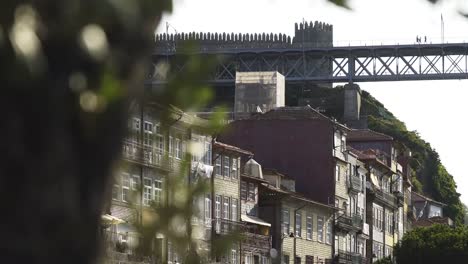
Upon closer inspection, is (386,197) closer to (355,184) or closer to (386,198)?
(386,198)

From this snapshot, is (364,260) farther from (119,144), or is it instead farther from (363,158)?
(119,144)

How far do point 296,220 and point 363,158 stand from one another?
17.2m

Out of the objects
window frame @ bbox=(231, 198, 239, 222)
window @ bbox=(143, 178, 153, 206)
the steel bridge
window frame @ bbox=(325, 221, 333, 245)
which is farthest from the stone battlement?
window @ bbox=(143, 178, 153, 206)

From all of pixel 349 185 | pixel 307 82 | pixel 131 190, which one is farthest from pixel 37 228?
pixel 307 82

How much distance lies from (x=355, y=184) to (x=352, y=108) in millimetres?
52859

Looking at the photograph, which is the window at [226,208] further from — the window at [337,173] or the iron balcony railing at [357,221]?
the iron balcony railing at [357,221]

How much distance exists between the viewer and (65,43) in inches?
135

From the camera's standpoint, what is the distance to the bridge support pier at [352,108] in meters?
143

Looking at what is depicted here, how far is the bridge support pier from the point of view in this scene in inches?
5615

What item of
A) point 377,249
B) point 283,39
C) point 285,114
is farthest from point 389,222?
point 283,39

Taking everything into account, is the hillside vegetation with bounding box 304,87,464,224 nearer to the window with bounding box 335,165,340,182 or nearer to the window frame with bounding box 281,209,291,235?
the window with bounding box 335,165,340,182

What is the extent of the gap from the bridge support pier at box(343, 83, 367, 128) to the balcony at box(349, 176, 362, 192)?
46689mm

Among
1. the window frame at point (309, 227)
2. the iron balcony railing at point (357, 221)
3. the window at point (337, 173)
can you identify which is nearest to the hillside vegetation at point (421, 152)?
the iron balcony railing at point (357, 221)

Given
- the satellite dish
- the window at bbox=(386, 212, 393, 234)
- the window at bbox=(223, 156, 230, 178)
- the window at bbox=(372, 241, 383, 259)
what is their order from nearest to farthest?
the window at bbox=(223, 156, 230, 178)
the satellite dish
the window at bbox=(372, 241, 383, 259)
the window at bbox=(386, 212, 393, 234)
